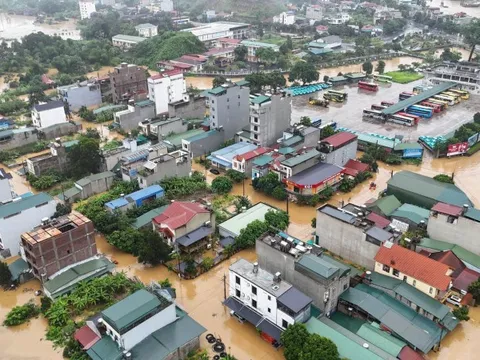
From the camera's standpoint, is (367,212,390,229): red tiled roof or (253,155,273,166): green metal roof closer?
(367,212,390,229): red tiled roof

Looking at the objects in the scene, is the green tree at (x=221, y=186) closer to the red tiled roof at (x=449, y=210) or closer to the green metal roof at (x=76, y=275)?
the green metal roof at (x=76, y=275)

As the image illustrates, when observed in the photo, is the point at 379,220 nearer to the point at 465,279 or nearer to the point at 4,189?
the point at 465,279

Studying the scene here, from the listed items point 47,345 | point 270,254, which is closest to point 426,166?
A: point 270,254

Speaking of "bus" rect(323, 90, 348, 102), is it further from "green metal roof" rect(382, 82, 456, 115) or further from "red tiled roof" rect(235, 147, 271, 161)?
"red tiled roof" rect(235, 147, 271, 161)

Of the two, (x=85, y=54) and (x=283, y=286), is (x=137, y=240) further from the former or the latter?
(x=85, y=54)

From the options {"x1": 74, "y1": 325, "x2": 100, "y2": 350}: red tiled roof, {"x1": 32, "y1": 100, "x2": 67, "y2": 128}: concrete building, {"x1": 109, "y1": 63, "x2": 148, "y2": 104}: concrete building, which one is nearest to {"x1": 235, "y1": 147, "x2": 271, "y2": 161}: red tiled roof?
{"x1": 74, "y1": 325, "x2": 100, "y2": 350}: red tiled roof

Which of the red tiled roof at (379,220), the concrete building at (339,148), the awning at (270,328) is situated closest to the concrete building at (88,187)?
the concrete building at (339,148)
